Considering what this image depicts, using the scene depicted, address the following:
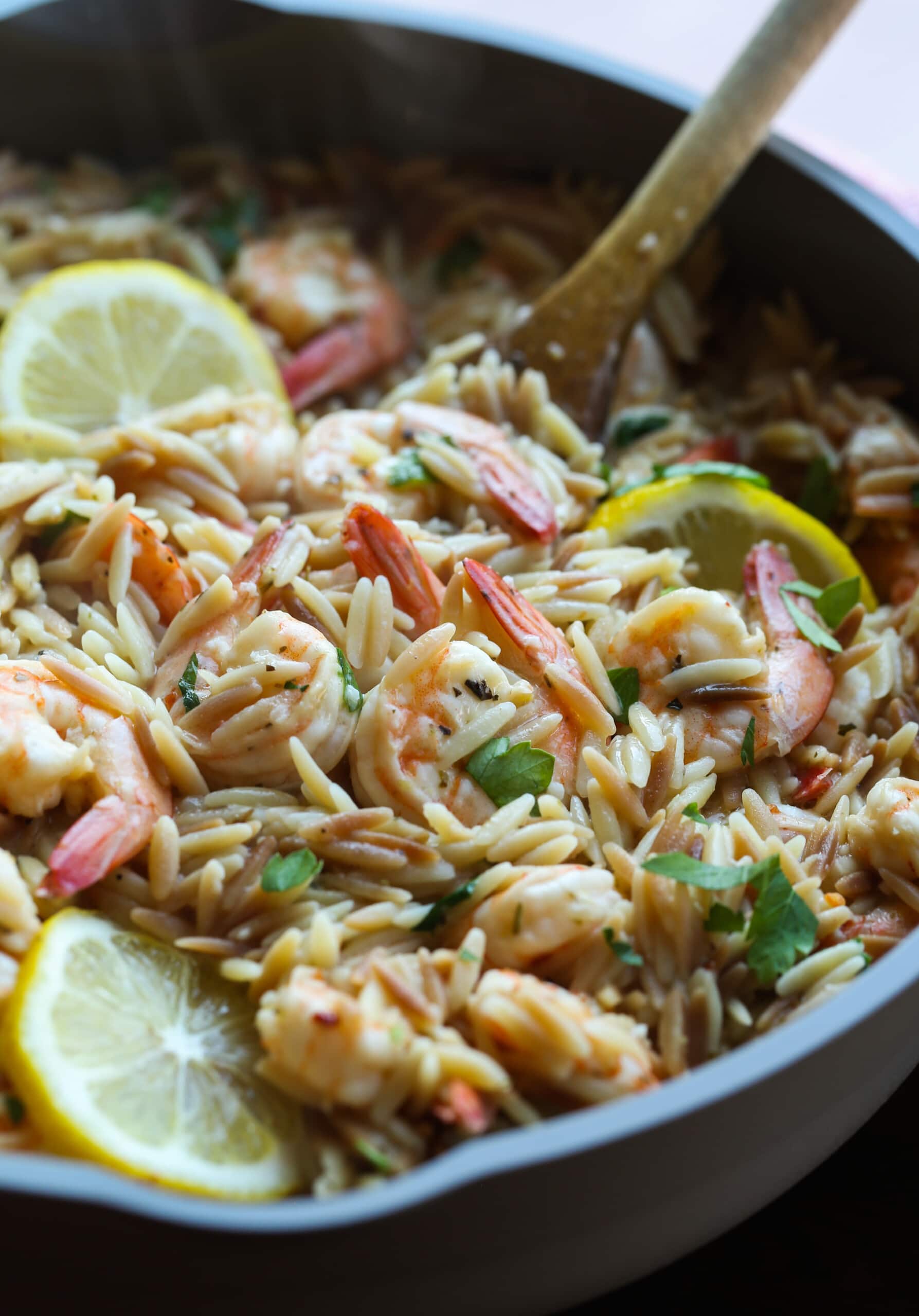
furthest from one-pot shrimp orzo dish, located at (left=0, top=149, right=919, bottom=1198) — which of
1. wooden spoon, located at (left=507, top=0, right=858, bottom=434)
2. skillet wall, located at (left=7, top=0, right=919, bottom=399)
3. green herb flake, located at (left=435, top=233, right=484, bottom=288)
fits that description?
green herb flake, located at (left=435, top=233, right=484, bottom=288)

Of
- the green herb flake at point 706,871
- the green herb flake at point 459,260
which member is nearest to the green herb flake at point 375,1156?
the green herb flake at point 706,871

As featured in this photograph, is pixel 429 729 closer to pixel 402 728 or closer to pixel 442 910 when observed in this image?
pixel 402 728

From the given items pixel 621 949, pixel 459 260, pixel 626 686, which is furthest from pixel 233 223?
pixel 621 949

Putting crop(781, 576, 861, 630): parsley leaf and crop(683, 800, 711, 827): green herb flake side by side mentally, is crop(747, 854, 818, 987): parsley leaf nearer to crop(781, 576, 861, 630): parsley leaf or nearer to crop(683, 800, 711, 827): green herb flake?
crop(683, 800, 711, 827): green herb flake

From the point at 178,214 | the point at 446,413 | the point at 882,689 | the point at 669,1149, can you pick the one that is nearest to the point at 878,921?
the point at 882,689

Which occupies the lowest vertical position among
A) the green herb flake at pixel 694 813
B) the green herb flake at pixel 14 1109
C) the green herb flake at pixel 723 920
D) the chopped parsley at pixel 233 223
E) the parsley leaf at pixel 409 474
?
the green herb flake at pixel 14 1109

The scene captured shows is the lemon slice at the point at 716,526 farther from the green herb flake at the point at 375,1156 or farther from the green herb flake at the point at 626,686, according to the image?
the green herb flake at the point at 375,1156
